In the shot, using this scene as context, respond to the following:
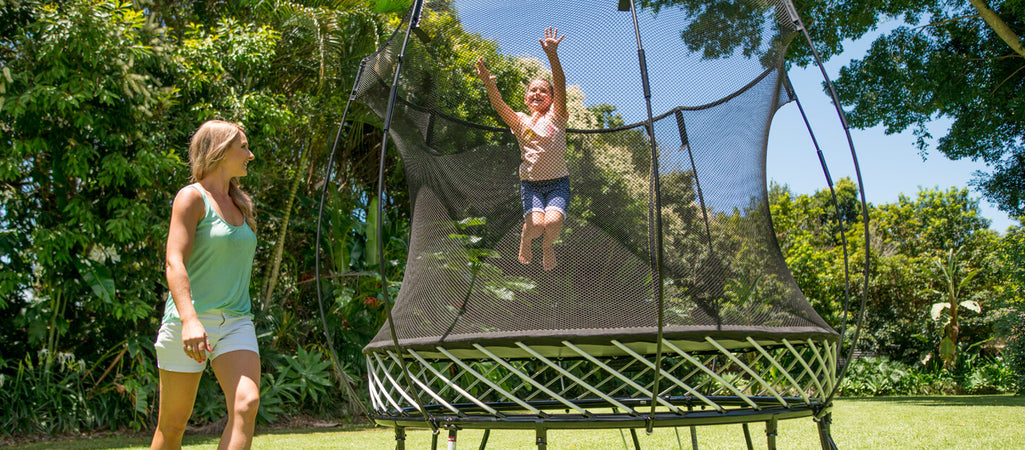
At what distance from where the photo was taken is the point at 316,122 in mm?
7035

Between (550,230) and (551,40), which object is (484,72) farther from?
(550,230)

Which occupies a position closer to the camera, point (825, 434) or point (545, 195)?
point (825, 434)

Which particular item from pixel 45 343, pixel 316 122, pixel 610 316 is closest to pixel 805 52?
pixel 316 122

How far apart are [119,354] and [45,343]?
612 millimetres

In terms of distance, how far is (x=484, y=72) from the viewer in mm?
2133

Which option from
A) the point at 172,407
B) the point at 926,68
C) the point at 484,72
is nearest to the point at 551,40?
the point at 484,72

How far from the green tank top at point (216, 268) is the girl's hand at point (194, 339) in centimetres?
15

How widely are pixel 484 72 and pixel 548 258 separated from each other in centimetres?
60

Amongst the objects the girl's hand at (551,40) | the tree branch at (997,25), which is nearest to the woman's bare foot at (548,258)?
the girl's hand at (551,40)

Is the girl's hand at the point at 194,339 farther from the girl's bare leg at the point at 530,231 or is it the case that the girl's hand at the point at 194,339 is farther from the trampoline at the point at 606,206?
the girl's bare leg at the point at 530,231

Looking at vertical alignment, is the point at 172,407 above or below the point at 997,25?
below

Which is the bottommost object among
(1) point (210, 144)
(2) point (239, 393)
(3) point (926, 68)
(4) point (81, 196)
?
(2) point (239, 393)

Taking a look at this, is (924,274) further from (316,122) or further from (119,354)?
(119,354)

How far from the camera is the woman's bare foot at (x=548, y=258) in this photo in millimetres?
1931
